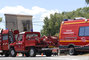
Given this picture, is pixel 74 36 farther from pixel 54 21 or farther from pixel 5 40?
pixel 54 21

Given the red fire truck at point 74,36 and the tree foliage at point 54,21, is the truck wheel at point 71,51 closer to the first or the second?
the red fire truck at point 74,36

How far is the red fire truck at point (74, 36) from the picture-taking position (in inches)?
944

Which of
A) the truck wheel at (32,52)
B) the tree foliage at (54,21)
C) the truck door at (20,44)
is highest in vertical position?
the tree foliage at (54,21)

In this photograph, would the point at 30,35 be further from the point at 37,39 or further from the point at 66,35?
the point at 66,35

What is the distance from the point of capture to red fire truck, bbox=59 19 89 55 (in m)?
24.0

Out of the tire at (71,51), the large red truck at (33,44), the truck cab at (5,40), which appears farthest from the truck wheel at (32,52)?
the truck cab at (5,40)

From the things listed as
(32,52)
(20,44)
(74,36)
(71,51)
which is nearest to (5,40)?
(20,44)

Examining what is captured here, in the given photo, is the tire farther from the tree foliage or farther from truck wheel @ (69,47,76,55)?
the tree foliage

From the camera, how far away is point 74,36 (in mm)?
24688

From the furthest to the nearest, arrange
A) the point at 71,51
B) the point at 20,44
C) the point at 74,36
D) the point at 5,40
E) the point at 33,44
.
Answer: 1. the point at 5,40
2. the point at 20,44
3. the point at 71,51
4. the point at 74,36
5. the point at 33,44

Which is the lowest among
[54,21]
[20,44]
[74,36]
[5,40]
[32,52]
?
[32,52]

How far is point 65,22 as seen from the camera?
25.7 metres

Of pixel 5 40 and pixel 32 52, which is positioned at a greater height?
pixel 5 40

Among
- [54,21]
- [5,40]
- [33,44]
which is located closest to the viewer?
[33,44]
